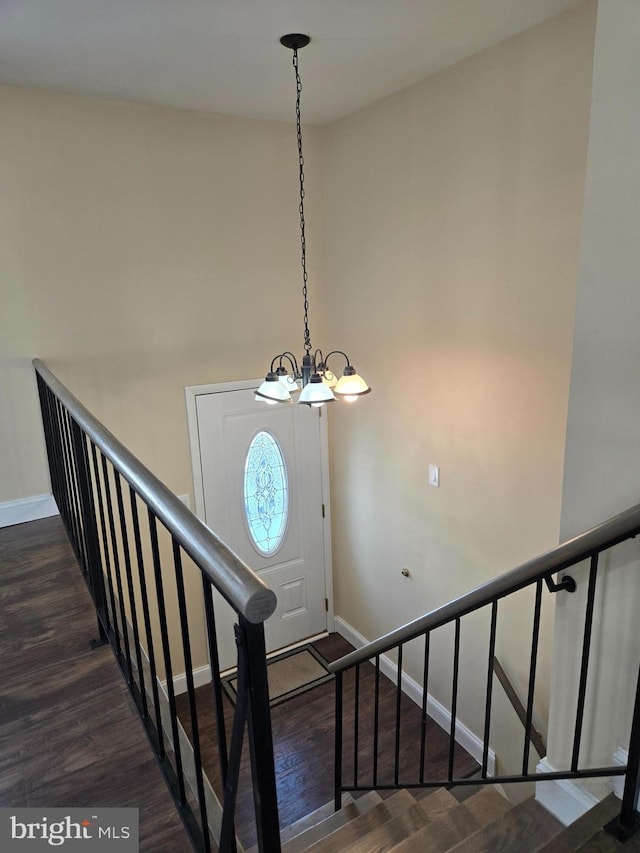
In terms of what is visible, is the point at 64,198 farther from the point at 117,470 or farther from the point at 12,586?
the point at 117,470

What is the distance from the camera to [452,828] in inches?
76.7

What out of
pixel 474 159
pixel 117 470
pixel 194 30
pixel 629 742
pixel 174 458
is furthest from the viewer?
pixel 174 458

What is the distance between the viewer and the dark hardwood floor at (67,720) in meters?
1.35

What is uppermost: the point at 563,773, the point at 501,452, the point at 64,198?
the point at 64,198

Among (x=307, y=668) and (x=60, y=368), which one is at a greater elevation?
(x=60, y=368)

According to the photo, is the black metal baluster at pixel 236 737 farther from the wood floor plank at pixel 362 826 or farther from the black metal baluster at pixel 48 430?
the black metal baluster at pixel 48 430

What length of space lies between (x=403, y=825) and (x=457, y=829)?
0.72 feet

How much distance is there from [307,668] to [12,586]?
284 centimetres

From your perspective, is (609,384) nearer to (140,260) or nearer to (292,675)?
(140,260)

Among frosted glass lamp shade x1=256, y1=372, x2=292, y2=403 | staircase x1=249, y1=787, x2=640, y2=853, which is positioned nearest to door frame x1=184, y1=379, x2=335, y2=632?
frosted glass lamp shade x1=256, y1=372, x2=292, y2=403

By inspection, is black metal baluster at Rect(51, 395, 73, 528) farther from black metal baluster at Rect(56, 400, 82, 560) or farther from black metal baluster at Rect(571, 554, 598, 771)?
black metal baluster at Rect(571, 554, 598, 771)

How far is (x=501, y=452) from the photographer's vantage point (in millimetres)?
Answer: 3078

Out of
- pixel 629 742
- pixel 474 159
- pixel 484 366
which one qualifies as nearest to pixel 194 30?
pixel 474 159

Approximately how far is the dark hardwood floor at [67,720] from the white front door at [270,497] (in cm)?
185
